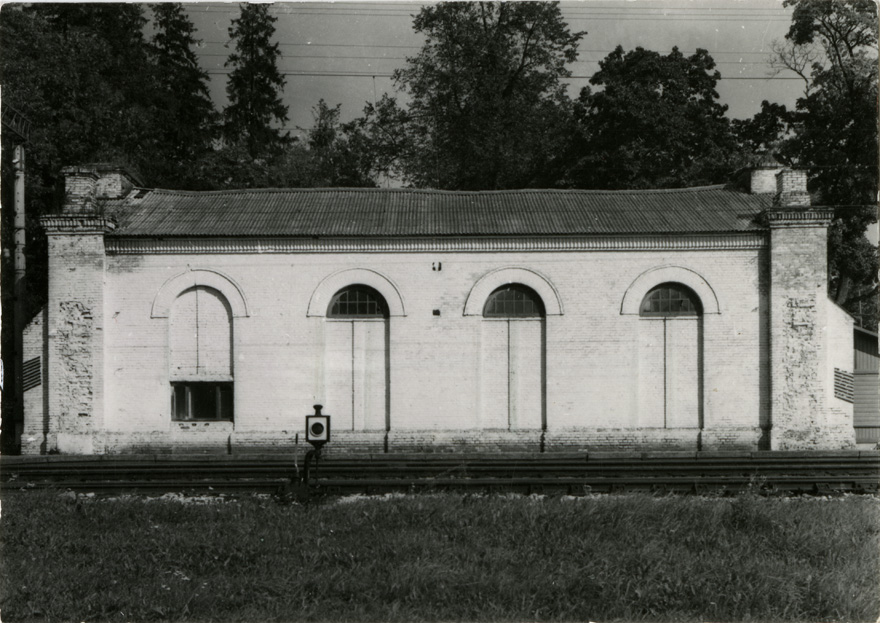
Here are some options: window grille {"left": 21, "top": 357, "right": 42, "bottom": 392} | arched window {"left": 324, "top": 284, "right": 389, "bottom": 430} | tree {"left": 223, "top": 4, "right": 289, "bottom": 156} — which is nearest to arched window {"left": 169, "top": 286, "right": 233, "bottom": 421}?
arched window {"left": 324, "top": 284, "right": 389, "bottom": 430}

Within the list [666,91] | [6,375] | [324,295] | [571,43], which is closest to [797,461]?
[324,295]

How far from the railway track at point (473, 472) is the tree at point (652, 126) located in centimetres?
1638

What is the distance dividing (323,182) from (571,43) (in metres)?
12.4

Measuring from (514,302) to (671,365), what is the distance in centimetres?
375

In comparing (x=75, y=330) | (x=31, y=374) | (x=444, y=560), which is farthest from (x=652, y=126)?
(x=444, y=560)

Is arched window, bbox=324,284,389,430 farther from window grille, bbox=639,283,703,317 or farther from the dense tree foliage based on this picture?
Result: the dense tree foliage

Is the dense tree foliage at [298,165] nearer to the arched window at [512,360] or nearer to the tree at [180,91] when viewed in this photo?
the tree at [180,91]

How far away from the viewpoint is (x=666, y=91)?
31.0 meters

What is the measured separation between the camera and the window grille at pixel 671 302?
Result: 56.1ft

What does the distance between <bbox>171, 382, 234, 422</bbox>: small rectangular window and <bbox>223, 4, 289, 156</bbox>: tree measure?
943 inches

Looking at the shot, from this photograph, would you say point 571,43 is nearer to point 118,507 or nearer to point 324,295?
point 324,295

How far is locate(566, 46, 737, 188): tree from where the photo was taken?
2967 centimetres

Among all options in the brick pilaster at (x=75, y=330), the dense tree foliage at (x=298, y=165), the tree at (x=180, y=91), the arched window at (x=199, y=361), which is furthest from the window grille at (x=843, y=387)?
the tree at (x=180, y=91)

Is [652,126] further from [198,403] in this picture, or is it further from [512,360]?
[198,403]
